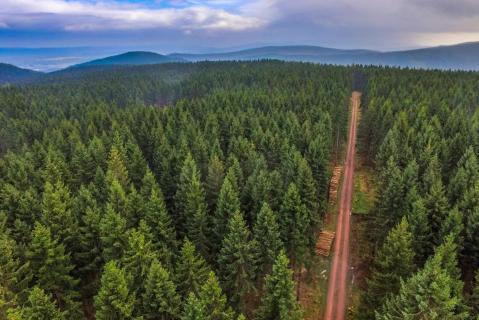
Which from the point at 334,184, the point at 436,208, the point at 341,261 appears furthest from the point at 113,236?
the point at 334,184

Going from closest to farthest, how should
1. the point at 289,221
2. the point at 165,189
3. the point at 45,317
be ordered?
1. the point at 45,317
2. the point at 289,221
3. the point at 165,189

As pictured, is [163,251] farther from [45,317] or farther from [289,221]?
[289,221]

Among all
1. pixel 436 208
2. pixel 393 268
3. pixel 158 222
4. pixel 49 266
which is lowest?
pixel 393 268

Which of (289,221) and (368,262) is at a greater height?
(289,221)

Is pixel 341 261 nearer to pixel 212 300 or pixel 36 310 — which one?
pixel 212 300

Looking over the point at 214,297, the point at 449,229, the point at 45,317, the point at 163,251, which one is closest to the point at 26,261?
the point at 45,317

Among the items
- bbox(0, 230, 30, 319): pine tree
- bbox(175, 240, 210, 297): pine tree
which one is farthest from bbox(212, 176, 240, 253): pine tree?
bbox(0, 230, 30, 319): pine tree

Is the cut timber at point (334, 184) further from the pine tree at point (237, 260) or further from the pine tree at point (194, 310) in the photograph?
the pine tree at point (194, 310)
